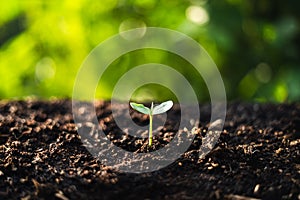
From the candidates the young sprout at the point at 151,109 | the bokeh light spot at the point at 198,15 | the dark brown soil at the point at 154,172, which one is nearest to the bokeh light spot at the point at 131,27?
the bokeh light spot at the point at 198,15

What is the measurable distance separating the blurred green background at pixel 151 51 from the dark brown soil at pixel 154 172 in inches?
49.6

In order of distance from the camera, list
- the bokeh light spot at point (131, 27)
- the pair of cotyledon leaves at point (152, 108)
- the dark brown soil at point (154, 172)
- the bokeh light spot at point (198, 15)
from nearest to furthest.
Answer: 1. the dark brown soil at point (154, 172)
2. the pair of cotyledon leaves at point (152, 108)
3. the bokeh light spot at point (198, 15)
4. the bokeh light spot at point (131, 27)

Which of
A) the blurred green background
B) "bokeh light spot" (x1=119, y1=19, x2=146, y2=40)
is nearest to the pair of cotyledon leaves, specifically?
the blurred green background

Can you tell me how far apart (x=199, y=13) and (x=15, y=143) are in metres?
1.72

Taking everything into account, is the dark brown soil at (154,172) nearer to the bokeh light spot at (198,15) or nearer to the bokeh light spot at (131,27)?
the bokeh light spot at (198,15)

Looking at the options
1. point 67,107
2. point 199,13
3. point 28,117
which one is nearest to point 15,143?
point 28,117

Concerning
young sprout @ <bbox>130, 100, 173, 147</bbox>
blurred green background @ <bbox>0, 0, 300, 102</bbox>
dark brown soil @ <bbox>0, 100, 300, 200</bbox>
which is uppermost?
blurred green background @ <bbox>0, 0, 300, 102</bbox>

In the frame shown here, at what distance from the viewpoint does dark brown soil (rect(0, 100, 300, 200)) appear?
1170mm

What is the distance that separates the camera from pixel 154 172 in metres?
1.24

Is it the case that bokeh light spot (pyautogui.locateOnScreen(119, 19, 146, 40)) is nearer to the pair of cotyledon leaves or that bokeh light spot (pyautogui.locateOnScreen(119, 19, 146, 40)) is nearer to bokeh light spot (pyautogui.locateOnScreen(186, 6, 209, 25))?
bokeh light spot (pyautogui.locateOnScreen(186, 6, 209, 25))

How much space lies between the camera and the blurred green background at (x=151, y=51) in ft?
9.42

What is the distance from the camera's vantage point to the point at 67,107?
6.32 feet

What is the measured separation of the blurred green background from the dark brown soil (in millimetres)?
1259

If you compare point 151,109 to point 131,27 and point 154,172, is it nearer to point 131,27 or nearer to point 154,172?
point 154,172
